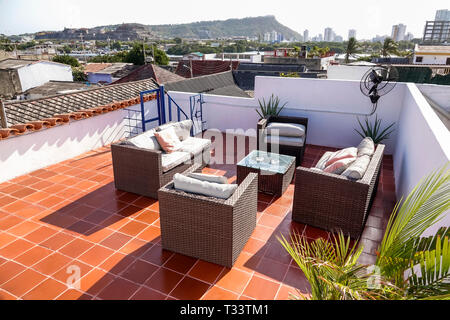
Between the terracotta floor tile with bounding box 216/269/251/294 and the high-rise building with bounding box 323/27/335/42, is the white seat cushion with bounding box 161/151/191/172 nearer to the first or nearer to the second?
the terracotta floor tile with bounding box 216/269/251/294

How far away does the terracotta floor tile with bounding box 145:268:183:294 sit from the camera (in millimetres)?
3244

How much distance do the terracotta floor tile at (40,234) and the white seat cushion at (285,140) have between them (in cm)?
427

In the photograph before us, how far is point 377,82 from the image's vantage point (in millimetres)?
6414

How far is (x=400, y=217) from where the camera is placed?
175 centimetres

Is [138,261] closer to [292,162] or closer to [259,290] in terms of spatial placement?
[259,290]

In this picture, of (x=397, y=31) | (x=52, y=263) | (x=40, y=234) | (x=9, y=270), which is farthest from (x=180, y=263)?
(x=397, y=31)

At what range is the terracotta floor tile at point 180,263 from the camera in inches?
139

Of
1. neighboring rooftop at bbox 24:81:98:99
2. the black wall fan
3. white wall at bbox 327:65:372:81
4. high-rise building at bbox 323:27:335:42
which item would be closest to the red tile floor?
the black wall fan

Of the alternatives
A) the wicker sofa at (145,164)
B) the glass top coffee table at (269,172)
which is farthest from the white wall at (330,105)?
the wicker sofa at (145,164)

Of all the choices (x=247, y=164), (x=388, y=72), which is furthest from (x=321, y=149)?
(x=247, y=164)

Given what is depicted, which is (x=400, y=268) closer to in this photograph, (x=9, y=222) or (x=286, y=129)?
(x=9, y=222)

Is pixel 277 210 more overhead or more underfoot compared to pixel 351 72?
more underfoot

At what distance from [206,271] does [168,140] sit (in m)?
2.73

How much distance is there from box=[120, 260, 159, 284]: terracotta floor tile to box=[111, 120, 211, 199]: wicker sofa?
1542 millimetres
